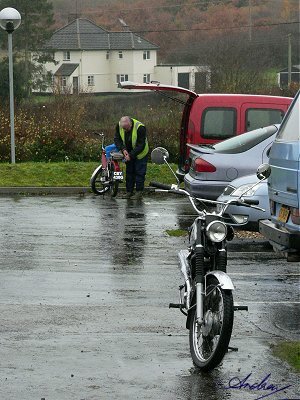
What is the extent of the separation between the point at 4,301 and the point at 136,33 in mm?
103333

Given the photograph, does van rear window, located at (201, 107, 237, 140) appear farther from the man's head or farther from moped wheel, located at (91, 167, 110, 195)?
moped wheel, located at (91, 167, 110, 195)

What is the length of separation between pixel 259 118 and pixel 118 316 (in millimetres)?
12196

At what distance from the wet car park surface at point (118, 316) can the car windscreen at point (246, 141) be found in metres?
1.59

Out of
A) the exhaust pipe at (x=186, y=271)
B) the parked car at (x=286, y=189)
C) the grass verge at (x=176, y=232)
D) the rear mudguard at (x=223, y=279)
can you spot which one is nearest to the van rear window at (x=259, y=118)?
the grass verge at (x=176, y=232)

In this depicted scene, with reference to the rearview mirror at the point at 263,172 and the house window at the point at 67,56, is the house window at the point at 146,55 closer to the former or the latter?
the house window at the point at 67,56

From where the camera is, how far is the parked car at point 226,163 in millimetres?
18422

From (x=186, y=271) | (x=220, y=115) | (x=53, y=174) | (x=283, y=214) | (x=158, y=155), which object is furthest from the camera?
(x=53, y=174)

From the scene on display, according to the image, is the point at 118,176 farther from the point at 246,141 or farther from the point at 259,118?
the point at 246,141

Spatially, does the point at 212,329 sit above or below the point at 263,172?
below

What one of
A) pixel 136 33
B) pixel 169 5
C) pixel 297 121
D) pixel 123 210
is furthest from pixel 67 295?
pixel 136 33

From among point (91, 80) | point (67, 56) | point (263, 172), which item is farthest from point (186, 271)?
point (67, 56)

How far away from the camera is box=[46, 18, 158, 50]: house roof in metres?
114

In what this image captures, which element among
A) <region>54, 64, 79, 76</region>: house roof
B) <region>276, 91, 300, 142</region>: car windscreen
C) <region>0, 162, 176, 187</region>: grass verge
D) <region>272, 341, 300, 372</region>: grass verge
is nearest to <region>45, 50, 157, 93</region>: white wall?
<region>54, 64, 79, 76</region>: house roof

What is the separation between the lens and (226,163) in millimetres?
18484
